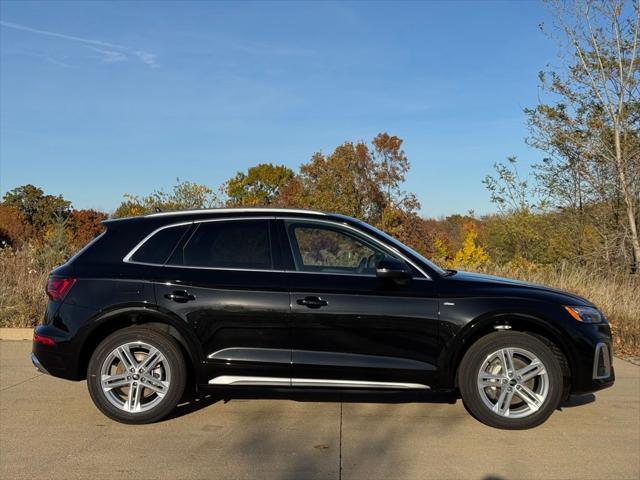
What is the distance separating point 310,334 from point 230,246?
3.47 feet

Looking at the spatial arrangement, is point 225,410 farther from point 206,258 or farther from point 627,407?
point 627,407

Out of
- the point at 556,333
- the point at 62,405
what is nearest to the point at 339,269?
the point at 556,333

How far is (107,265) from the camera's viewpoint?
4.96 m

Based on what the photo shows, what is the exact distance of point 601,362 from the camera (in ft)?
15.8

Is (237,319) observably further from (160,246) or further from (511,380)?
(511,380)

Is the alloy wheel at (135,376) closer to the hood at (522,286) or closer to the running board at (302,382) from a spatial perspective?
the running board at (302,382)

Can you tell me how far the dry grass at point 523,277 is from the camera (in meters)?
8.42

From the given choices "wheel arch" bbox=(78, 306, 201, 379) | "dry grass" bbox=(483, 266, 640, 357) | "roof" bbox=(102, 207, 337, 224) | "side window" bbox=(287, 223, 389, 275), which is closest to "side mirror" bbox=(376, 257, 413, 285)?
"side window" bbox=(287, 223, 389, 275)

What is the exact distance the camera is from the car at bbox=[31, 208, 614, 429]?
473 cm

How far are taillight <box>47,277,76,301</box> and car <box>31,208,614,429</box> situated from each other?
0.04ft

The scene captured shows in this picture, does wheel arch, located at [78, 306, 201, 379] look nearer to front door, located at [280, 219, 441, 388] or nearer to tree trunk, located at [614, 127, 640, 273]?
front door, located at [280, 219, 441, 388]

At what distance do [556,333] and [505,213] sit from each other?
10413 mm

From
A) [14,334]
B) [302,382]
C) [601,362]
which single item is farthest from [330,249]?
[14,334]

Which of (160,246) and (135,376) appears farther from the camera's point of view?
(160,246)
